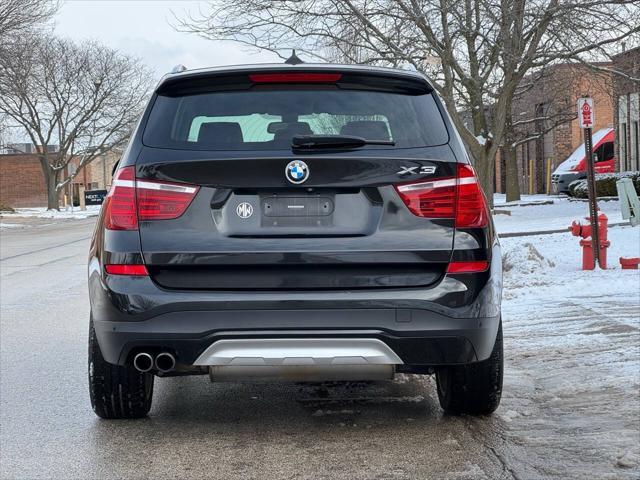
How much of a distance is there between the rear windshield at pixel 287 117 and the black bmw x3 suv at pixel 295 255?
2 cm

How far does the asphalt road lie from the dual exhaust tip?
430 millimetres

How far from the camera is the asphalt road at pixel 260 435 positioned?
434cm

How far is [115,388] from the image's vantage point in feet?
16.4

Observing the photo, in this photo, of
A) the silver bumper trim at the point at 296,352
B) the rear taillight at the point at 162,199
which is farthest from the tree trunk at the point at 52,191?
the silver bumper trim at the point at 296,352

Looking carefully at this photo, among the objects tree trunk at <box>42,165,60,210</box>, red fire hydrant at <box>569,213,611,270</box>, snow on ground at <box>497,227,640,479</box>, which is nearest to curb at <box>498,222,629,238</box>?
red fire hydrant at <box>569,213,611,270</box>

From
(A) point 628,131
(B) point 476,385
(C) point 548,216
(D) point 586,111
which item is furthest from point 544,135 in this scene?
(B) point 476,385

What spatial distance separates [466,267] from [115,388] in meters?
1.88

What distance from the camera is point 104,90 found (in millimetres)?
53969

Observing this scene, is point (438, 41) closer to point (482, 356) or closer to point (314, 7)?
point (314, 7)

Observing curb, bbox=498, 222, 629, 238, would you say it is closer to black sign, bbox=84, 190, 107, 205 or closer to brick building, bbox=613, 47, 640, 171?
brick building, bbox=613, 47, 640, 171

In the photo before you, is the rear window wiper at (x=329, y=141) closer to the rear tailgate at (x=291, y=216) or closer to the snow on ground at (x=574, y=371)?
the rear tailgate at (x=291, y=216)

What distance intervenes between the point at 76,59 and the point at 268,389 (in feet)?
162

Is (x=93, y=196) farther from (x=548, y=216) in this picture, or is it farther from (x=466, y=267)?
(x=466, y=267)

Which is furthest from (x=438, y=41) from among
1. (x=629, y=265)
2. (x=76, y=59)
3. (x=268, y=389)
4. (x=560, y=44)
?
(x=76, y=59)
